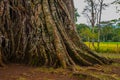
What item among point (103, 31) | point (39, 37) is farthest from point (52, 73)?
point (103, 31)

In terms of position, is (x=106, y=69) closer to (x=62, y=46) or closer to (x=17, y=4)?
(x=62, y=46)

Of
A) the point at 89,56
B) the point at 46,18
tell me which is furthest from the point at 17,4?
the point at 89,56

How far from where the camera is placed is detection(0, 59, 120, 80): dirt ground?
7.89 metres

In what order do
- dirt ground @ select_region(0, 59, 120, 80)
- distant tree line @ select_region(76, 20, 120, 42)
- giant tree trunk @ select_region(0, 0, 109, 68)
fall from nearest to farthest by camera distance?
1. dirt ground @ select_region(0, 59, 120, 80)
2. giant tree trunk @ select_region(0, 0, 109, 68)
3. distant tree line @ select_region(76, 20, 120, 42)

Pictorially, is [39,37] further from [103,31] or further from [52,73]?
[103,31]

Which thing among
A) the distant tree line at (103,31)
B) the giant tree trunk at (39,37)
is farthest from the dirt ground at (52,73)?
the distant tree line at (103,31)

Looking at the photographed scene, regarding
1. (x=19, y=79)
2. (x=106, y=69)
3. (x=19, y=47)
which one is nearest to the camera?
(x=19, y=79)

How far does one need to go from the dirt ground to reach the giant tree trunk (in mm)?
455

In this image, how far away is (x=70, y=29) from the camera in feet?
34.6

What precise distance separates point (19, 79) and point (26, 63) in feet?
6.86

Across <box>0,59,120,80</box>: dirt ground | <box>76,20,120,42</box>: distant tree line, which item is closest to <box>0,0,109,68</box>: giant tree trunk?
<box>0,59,120,80</box>: dirt ground

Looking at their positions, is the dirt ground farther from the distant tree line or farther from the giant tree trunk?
the distant tree line

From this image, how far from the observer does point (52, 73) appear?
848 cm

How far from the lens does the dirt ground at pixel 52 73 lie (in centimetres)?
789
